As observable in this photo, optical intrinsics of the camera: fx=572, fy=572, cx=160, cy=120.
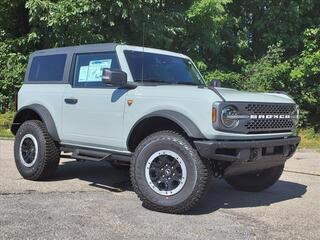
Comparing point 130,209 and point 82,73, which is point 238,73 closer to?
point 82,73

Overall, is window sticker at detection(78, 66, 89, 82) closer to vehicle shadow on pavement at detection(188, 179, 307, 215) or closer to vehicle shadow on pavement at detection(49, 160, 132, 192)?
vehicle shadow on pavement at detection(49, 160, 132, 192)

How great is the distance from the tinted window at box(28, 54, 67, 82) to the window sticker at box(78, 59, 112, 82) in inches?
17.8

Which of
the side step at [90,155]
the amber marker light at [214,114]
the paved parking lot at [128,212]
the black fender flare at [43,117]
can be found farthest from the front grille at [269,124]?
the black fender flare at [43,117]

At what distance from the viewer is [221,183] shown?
29.2 feet

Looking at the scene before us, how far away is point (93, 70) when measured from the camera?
7.75 metres

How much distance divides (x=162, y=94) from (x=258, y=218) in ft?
5.92

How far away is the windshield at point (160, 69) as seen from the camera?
7.41m

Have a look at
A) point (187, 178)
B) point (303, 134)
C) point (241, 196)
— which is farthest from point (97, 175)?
point (303, 134)

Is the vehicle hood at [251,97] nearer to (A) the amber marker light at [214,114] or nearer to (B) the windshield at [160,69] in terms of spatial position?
(A) the amber marker light at [214,114]

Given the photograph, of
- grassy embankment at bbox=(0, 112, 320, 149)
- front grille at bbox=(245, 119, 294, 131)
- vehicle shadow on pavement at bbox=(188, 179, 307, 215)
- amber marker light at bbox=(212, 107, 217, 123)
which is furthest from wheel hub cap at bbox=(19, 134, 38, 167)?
grassy embankment at bbox=(0, 112, 320, 149)

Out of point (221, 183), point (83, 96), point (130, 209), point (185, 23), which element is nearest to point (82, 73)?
point (83, 96)

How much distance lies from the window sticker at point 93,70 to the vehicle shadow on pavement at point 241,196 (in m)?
2.16

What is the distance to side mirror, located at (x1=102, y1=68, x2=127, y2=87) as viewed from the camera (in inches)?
269

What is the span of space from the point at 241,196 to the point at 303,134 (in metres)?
10.6
